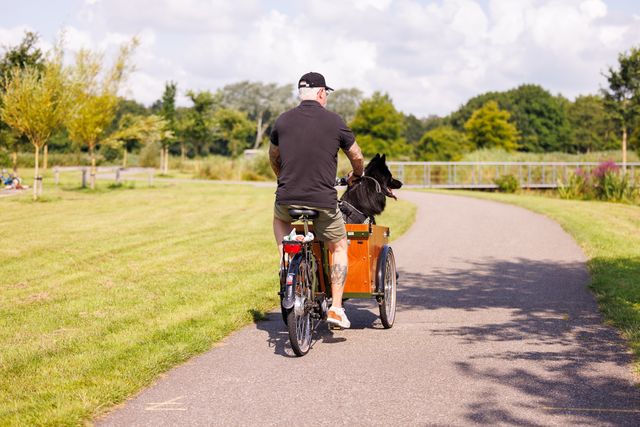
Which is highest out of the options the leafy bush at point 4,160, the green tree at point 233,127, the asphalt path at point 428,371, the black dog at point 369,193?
the green tree at point 233,127

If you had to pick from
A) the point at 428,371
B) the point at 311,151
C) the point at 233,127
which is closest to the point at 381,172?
the point at 311,151

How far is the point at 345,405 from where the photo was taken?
185 inches

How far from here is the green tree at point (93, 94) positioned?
1291 inches

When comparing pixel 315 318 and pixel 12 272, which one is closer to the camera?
pixel 315 318

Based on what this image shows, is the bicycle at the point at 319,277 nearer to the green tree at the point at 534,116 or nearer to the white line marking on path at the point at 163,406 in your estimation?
the white line marking on path at the point at 163,406

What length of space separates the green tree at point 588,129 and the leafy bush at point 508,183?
1961 inches

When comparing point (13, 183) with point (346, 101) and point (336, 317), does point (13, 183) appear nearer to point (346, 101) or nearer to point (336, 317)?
point (336, 317)

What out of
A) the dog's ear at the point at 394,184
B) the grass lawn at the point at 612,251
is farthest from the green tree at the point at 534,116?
the dog's ear at the point at 394,184

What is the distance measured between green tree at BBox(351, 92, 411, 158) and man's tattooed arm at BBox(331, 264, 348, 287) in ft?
→ 198

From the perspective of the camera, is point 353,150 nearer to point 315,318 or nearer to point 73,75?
point 315,318

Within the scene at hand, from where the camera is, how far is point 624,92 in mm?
47250

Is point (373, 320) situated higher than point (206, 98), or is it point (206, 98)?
point (206, 98)

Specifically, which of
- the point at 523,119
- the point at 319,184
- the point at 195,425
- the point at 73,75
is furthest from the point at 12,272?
the point at 523,119

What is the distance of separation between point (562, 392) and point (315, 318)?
2216 millimetres
